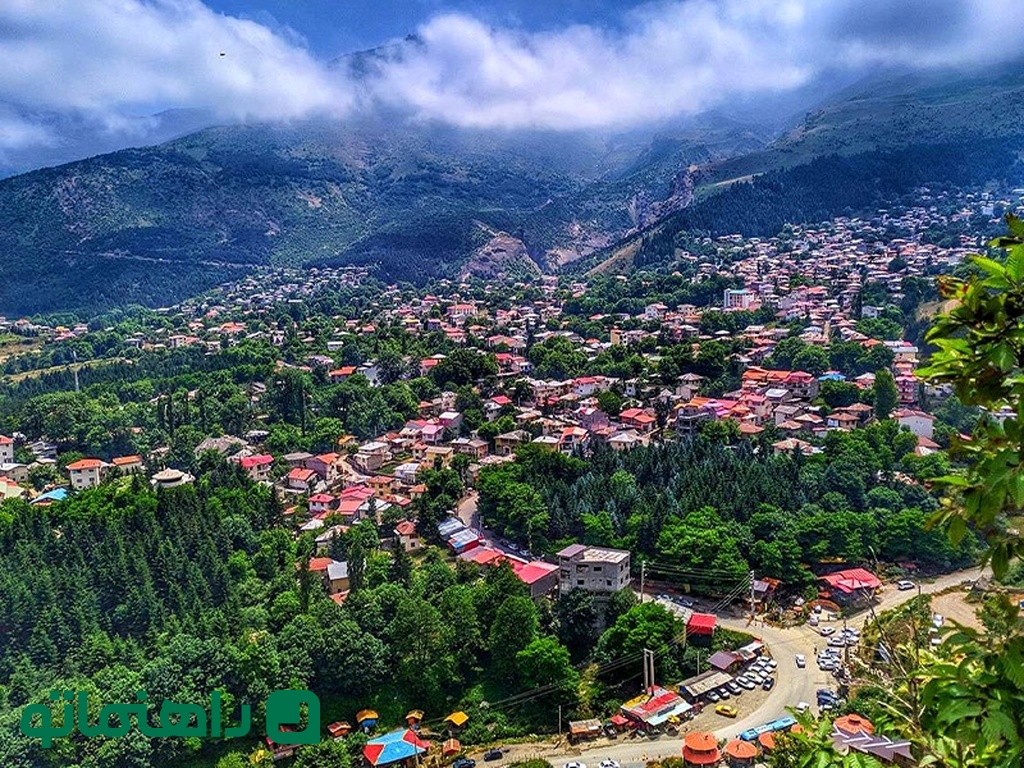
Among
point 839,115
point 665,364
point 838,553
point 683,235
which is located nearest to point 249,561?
point 838,553

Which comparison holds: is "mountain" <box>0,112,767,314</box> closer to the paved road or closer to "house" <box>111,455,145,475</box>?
"house" <box>111,455,145,475</box>

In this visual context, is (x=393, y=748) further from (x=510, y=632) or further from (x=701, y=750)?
(x=701, y=750)

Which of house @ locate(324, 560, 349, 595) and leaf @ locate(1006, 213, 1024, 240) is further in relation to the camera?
house @ locate(324, 560, 349, 595)

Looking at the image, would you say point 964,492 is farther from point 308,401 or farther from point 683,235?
point 683,235

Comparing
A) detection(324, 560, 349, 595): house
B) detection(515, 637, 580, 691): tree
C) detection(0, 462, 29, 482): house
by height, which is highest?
detection(0, 462, 29, 482): house

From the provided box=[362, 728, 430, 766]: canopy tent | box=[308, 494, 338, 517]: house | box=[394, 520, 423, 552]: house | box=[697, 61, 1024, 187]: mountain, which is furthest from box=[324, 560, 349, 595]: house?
box=[697, 61, 1024, 187]: mountain
